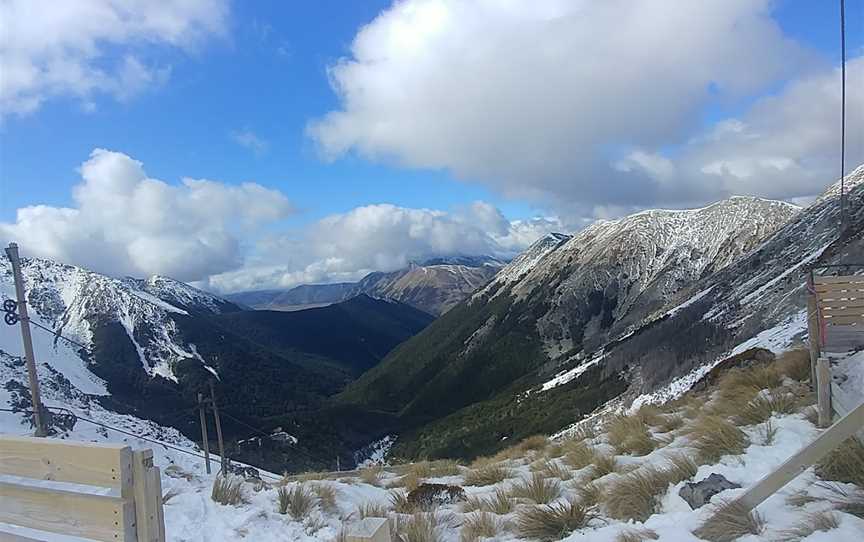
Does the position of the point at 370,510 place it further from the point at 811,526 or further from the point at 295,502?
the point at 811,526

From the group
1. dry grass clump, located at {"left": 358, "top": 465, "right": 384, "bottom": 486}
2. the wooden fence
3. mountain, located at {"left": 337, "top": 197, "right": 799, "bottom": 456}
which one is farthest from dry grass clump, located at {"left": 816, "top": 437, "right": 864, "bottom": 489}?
mountain, located at {"left": 337, "top": 197, "right": 799, "bottom": 456}

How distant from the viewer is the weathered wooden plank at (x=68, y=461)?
3150 millimetres

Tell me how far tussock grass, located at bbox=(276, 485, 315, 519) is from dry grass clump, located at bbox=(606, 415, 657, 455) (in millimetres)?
4423

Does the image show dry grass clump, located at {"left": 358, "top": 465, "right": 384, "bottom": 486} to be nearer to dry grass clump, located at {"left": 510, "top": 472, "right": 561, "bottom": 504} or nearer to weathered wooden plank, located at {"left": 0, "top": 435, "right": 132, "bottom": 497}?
dry grass clump, located at {"left": 510, "top": 472, "right": 561, "bottom": 504}

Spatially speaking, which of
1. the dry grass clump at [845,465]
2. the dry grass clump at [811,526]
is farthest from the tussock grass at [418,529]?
the dry grass clump at [845,465]

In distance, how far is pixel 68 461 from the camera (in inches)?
131

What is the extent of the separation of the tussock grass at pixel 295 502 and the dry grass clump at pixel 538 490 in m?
2.45

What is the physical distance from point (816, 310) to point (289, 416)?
13051 centimetres

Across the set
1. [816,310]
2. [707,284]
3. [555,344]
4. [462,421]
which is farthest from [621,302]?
[816,310]

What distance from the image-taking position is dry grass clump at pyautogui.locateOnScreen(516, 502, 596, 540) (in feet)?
17.0

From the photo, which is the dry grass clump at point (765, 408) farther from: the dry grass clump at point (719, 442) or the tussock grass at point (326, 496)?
the tussock grass at point (326, 496)

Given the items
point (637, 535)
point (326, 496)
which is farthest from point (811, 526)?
point (326, 496)

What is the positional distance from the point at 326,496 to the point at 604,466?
11.8 feet

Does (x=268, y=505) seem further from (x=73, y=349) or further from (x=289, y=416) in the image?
(x=73, y=349)
